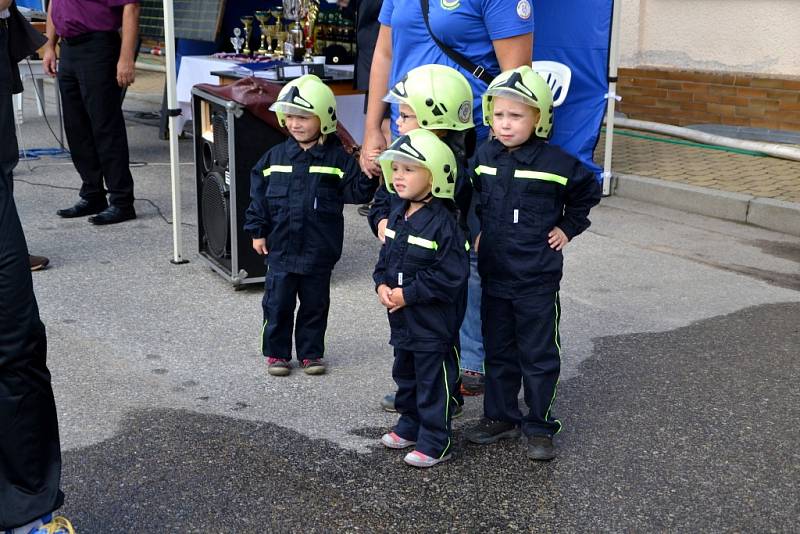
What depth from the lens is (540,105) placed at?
379cm

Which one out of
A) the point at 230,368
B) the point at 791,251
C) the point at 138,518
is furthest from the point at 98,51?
the point at 791,251

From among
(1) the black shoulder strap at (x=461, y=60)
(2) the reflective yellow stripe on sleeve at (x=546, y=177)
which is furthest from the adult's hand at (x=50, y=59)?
(2) the reflective yellow stripe on sleeve at (x=546, y=177)

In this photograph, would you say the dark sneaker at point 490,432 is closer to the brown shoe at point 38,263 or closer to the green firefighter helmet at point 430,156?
the green firefighter helmet at point 430,156

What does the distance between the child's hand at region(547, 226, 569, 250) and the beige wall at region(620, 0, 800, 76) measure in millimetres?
7256

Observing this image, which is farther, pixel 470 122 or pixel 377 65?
pixel 377 65

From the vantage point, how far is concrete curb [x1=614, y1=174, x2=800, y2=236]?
7719 mm

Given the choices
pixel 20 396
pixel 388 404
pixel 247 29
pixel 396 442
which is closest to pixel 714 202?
pixel 247 29

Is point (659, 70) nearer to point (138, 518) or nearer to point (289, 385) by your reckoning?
point (289, 385)

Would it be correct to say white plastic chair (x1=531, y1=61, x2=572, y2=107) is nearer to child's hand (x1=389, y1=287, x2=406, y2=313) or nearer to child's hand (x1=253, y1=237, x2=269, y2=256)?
child's hand (x1=253, y1=237, x2=269, y2=256)

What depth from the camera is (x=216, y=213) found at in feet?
20.1

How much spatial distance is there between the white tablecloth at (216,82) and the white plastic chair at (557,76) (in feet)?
8.22

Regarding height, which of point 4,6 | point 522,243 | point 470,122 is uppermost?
point 4,6

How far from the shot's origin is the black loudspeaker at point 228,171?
5.80m

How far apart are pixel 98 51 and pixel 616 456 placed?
477 cm
